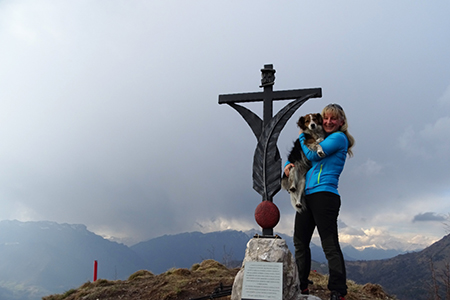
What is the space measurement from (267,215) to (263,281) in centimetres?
89

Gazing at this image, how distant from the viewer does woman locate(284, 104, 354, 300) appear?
388 centimetres

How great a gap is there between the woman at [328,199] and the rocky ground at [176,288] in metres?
2.20

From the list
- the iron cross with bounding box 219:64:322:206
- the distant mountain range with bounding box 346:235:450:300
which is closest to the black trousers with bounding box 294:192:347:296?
the iron cross with bounding box 219:64:322:206

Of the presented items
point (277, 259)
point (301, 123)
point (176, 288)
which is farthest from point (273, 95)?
point (176, 288)

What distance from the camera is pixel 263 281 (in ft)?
13.1

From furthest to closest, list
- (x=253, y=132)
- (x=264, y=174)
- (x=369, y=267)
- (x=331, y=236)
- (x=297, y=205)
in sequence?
(x=369, y=267), (x=253, y=132), (x=264, y=174), (x=297, y=205), (x=331, y=236)

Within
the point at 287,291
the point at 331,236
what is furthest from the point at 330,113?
the point at 287,291

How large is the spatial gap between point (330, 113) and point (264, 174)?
132 cm

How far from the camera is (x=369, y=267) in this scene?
249 ft

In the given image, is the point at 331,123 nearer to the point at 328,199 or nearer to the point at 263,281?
the point at 328,199

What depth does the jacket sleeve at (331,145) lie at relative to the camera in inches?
154

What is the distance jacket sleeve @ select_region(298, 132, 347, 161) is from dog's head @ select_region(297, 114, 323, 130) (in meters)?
0.26

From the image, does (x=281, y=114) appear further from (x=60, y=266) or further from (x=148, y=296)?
(x=60, y=266)

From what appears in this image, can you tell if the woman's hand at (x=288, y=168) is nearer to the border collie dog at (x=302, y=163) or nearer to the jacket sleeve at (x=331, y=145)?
the border collie dog at (x=302, y=163)
